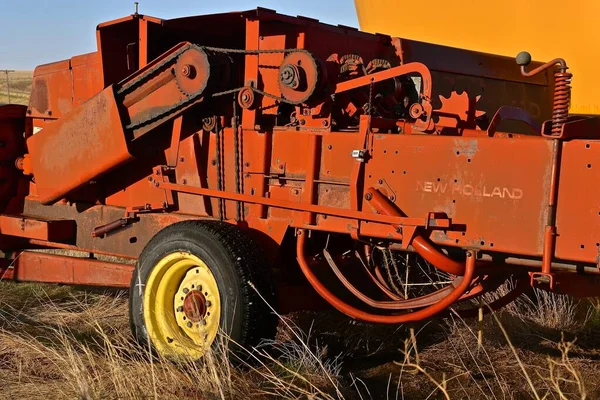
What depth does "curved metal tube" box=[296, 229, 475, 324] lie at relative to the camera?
4.10 metres

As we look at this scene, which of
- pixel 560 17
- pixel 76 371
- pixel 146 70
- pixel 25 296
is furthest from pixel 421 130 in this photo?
pixel 560 17

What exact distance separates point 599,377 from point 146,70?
3.78 meters

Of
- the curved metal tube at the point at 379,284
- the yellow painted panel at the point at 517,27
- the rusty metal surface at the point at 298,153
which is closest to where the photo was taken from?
the rusty metal surface at the point at 298,153

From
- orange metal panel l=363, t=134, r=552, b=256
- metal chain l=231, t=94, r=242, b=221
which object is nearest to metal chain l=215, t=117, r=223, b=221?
metal chain l=231, t=94, r=242, b=221

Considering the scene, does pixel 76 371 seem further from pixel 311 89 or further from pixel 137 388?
pixel 311 89

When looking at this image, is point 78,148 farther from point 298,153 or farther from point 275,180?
point 298,153

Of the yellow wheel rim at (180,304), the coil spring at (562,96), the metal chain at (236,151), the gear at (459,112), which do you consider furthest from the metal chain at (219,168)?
the coil spring at (562,96)

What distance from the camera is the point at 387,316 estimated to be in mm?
4508

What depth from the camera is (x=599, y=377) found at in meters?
4.99

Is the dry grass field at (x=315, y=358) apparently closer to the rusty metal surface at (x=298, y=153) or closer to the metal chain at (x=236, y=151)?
the rusty metal surface at (x=298, y=153)

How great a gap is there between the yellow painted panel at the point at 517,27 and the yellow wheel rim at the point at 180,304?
229 inches

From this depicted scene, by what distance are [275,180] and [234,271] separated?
75 centimetres

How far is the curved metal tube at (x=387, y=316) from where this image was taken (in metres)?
4.10

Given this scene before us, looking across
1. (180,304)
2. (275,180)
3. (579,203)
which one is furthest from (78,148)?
(579,203)
